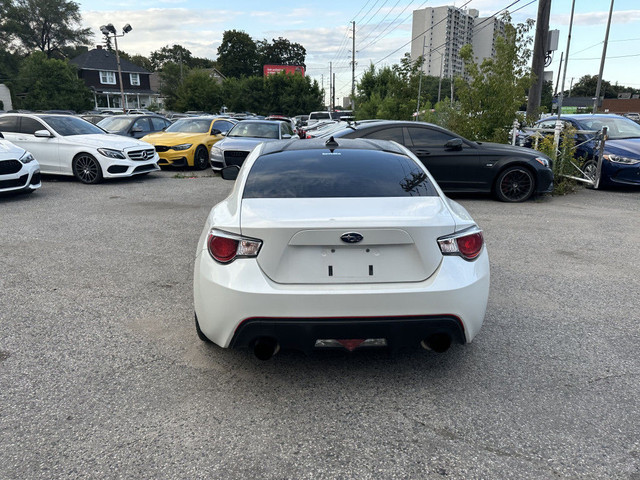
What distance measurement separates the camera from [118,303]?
14.3 feet

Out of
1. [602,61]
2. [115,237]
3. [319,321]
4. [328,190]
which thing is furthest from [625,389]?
[602,61]

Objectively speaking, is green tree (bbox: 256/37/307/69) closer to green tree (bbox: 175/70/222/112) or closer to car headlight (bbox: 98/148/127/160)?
green tree (bbox: 175/70/222/112)

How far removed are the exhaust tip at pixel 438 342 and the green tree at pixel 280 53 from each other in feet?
331

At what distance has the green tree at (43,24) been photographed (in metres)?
70.1

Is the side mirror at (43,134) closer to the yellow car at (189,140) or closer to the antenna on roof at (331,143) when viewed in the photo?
the yellow car at (189,140)

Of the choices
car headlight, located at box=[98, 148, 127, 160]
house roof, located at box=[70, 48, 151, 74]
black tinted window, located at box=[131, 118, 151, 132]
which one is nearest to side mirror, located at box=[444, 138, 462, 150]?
car headlight, located at box=[98, 148, 127, 160]

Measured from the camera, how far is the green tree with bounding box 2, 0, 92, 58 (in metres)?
70.1

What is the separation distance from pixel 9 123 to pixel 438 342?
40.8 ft

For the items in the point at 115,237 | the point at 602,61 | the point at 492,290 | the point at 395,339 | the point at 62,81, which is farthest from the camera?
the point at 62,81

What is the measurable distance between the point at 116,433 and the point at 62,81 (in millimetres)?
53549

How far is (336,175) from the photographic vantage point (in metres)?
3.42

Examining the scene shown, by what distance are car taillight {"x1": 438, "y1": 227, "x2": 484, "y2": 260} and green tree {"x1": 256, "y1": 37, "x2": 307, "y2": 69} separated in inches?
3957

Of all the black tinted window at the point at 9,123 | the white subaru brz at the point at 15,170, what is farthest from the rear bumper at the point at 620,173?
the black tinted window at the point at 9,123

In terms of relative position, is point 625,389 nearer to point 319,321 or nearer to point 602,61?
point 319,321
